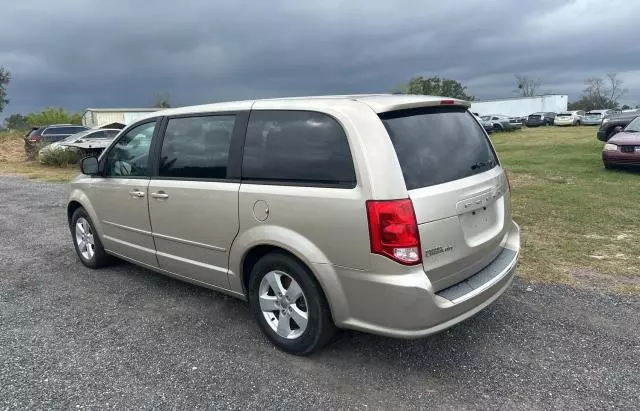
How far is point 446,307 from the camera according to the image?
9.50ft

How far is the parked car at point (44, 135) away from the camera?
74.5 ft

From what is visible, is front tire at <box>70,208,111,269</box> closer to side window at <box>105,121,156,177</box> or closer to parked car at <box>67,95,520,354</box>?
side window at <box>105,121,156,177</box>

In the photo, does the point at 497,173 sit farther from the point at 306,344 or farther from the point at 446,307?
the point at 306,344

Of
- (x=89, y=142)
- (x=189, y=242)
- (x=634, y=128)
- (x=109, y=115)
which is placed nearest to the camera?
(x=189, y=242)

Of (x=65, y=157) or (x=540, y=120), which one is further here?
(x=540, y=120)

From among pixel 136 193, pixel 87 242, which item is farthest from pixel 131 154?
pixel 87 242

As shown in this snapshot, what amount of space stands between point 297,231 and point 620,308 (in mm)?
2912

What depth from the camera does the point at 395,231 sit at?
110 inches

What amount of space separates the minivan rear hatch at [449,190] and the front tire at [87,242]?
3.74 m

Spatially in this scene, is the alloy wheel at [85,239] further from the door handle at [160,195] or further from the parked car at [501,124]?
the parked car at [501,124]

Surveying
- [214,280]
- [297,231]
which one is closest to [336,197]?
[297,231]

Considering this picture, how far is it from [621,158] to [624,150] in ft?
0.65

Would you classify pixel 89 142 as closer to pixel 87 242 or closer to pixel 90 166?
pixel 87 242

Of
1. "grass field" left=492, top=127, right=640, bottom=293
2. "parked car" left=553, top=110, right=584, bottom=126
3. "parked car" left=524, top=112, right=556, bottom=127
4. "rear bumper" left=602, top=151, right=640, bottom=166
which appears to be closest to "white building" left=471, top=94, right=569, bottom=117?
"parked car" left=524, top=112, right=556, bottom=127
